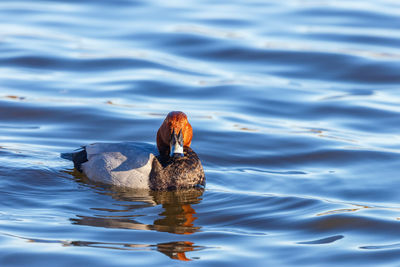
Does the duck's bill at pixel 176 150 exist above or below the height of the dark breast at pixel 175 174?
above

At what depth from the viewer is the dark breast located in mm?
8477

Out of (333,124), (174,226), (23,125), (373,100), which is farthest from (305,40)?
(174,226)

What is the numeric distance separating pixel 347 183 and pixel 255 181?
113 centimetres

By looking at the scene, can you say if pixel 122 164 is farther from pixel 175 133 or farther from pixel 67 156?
pixel 67 156

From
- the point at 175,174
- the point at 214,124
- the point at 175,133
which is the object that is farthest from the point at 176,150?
the point at 214,124

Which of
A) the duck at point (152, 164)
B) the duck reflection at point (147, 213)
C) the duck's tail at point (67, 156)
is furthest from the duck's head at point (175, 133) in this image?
the duck's tail at point (67, 156)

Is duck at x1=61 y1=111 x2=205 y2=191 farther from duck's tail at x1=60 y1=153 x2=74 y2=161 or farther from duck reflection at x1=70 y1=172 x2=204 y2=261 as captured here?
duck's tail at x1=60 y1=153 x2=74 y2=161

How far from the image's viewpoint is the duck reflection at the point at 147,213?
22.4 ft

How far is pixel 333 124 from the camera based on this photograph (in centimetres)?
1140

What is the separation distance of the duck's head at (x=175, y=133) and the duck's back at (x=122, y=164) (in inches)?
9.4

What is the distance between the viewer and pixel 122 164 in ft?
27.7

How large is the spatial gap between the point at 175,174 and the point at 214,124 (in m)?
2.70

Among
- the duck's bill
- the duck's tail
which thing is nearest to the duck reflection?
the duck's tail

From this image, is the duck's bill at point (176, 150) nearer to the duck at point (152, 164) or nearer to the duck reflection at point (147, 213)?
the duck at point (152, 164)
